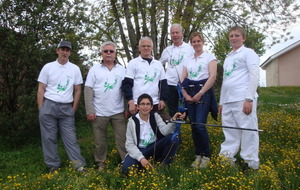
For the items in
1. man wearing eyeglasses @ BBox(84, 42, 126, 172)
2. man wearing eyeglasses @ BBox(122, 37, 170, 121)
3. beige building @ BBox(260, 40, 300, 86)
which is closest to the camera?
man wearing eyeglasses @ BBox(122, 37, 170, 121)

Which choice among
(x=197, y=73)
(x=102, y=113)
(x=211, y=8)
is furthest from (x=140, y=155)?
(x=211, y=8)

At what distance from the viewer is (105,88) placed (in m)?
5.10

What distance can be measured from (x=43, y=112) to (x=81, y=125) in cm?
459

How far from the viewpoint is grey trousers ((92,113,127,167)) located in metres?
5.18

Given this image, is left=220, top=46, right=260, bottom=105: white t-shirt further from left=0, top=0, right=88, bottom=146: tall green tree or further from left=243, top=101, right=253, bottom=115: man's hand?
left=0, top=0, right=88, bottom=146: tall green tree

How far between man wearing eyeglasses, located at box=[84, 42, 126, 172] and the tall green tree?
2.08 m

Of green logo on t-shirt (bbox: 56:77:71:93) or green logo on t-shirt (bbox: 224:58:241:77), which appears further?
green logo on t-shirt (bbox: 56:77:71:93)

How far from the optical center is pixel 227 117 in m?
4.52

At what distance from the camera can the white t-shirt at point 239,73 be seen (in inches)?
168

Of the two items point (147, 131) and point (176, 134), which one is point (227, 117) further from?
point (147, 131)

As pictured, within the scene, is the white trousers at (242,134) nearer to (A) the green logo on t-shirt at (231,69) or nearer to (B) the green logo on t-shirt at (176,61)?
(A) the green logo on t-shirt at (231,69)

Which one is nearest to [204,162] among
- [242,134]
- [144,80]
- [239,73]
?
[242,134]

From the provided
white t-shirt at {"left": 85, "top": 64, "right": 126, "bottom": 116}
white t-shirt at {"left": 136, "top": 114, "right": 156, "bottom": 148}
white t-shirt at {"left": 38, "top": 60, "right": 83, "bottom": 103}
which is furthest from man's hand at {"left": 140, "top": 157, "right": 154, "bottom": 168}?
white t-shirt at {"left": 38, "top": 60, "right": 83, "bottom": 103}

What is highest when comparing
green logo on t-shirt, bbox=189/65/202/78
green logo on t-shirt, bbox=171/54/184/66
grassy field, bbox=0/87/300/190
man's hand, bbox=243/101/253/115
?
green logo on t-shirt, bbox=171/54/184/66
